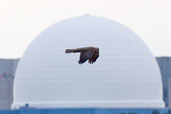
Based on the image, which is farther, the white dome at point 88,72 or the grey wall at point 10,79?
the grey wall at point 10,79

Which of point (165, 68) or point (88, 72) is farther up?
point (88, 72)

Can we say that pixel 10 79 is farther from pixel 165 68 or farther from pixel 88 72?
pixel 88 72

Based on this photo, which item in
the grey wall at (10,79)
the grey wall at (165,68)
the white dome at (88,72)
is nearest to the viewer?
the white dome at (88,72)

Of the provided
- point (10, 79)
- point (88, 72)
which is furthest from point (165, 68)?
point (88, 72)

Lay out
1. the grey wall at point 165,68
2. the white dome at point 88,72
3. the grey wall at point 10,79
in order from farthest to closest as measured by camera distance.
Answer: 1. the grey wall at point 165,68
2. the grey wall at point 10,79
3. the white dome at point 88,72

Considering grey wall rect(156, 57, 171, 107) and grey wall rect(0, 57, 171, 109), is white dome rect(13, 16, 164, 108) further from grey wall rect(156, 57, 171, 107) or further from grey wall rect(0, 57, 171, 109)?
grey wall rect(156, 57, 171, 107)

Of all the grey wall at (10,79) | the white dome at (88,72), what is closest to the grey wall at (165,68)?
the grey wall at (10,79)

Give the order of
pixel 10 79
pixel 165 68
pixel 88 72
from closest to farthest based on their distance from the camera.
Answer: pixel 88 72
pixel 10 79
pixel 165 68

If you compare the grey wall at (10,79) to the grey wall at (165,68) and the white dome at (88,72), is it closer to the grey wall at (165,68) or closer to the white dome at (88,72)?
the grey wall at (165,68)

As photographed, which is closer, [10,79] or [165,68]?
[10,79]
